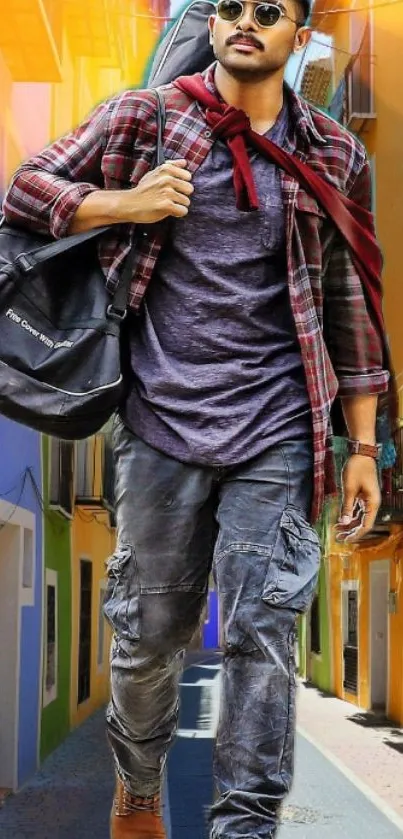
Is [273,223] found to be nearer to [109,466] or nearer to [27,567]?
[109,466]

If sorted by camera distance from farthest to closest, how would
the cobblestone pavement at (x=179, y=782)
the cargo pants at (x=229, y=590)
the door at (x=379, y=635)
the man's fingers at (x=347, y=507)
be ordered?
the door at (x=379, y=635), the cobblestone pavement at (x=179, y=782), the man's fingers at (x=347, y=507), the cargo pants at (x=229, y=590)

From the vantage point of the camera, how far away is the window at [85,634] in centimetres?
283

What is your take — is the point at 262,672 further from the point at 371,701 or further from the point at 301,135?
the point at 371,701

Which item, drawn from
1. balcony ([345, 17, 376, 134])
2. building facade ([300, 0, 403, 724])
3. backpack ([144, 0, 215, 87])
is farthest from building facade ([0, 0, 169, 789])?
backpack ([144, 0, 215, 87])

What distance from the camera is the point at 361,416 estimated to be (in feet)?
3.34

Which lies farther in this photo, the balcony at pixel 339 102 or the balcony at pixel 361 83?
the balcony at pixel 361 83

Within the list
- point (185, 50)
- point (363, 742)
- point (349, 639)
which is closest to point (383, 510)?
point (349, 639)

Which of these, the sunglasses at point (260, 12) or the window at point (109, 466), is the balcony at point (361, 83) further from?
the sunglasses at point (260, 12)

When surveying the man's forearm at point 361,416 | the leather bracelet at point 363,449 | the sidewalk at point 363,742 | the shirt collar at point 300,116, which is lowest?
the sidewalk at point 363,742

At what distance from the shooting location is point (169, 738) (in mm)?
1039

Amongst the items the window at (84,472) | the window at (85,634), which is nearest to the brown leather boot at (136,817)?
the window at (84,472)

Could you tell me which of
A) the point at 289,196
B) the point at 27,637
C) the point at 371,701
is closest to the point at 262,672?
the point at 289,196

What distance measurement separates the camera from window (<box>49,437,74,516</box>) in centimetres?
294

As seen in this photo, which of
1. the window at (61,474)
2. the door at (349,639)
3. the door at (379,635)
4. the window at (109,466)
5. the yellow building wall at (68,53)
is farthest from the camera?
the door at (379,635)
